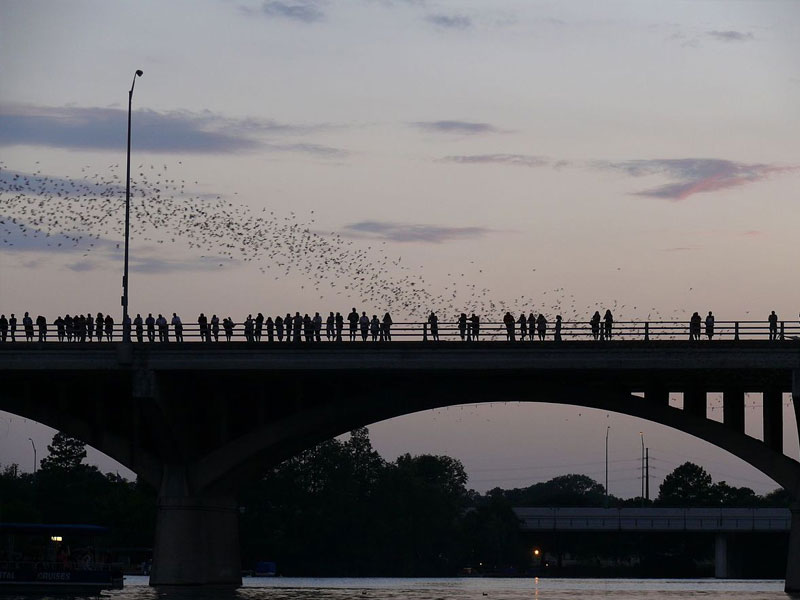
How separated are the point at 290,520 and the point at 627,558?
193ft

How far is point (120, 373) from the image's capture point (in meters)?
70.2

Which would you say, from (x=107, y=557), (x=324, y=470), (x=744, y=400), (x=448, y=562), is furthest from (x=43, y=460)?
(x=744, y=400)

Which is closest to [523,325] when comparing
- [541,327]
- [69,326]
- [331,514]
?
[541,327]

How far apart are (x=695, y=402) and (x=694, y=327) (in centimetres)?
480

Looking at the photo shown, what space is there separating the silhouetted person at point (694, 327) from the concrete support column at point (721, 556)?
8816cm

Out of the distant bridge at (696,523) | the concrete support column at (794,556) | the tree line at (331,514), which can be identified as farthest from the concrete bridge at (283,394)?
the distant bridge at (696,523)

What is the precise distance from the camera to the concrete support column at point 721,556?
497 feet

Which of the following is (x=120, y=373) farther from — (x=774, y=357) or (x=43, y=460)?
(x=43, y=460)

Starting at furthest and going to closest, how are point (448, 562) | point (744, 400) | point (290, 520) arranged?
point (448, 562)
point (290, 520)
point (744, 400)

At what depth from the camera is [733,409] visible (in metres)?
70.4

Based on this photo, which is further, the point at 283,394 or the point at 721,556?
the point at 721,556

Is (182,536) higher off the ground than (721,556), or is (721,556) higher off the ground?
(182,536)

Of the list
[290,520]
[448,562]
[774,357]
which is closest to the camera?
[774,357]

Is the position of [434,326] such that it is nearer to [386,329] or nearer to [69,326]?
[386,329]
